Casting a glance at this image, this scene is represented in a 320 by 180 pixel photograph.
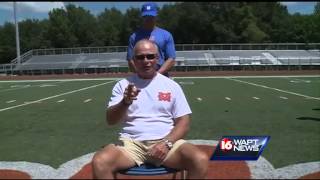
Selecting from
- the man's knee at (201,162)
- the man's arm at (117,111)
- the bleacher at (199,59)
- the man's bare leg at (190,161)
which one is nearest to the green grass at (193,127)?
the man's arm at (117,111)

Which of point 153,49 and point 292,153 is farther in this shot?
point 292,153

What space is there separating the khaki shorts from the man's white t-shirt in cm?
6

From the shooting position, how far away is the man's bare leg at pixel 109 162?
388 cm

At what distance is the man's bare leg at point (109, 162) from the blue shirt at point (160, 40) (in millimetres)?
2195

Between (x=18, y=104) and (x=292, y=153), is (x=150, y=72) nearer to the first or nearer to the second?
(x=292, y=153)

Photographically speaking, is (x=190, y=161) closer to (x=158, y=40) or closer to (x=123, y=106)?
(x=123, y=106)

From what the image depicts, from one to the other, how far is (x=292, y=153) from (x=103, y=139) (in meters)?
3.13

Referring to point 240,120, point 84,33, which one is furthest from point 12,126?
point 84,33

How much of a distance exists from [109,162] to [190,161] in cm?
62

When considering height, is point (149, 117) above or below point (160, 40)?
below

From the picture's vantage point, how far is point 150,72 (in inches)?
176

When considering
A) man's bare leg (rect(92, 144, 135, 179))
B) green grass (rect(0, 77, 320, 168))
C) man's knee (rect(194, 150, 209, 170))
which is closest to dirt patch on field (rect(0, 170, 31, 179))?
green grass (rect(0, 77, 320, 168))

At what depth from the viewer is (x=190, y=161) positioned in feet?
13.0

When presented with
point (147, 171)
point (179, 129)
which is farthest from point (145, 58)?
point (147, 171)
